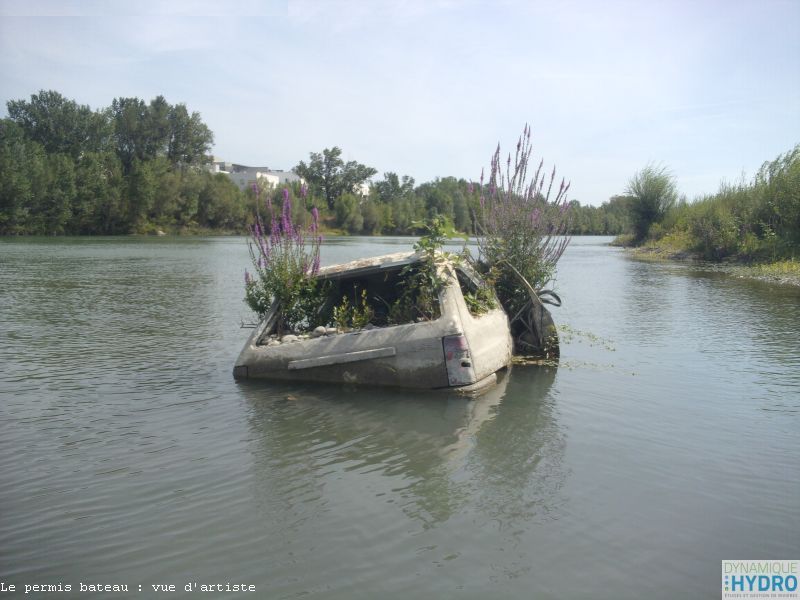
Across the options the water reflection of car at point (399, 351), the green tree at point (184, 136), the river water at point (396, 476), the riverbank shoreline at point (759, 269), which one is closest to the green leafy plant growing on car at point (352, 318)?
the water reflection of car at point (399, 351)

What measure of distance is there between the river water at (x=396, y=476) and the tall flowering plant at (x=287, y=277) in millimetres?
1236

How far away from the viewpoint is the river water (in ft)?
13.5

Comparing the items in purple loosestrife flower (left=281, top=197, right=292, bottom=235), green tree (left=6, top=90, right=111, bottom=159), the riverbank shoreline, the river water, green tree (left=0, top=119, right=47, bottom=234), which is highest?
green tree (left=6, top=90, right=111, bottom=159)

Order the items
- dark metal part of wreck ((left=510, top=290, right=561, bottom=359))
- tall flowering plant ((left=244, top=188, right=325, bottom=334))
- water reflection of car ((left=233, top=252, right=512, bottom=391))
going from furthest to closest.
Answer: dark metal part of wreck ((left=510, top=290, right=561, bottom=359)), tall flowering plant ((left=244, top=188, right=325, bottom=334)), water reflection of car ((left=233, top=252, right=512, bottom=391))

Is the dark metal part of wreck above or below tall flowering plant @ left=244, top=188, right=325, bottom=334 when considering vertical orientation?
below

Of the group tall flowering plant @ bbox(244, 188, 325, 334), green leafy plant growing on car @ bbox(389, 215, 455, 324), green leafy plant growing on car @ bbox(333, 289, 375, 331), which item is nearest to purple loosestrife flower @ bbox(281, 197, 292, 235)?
tall flowering plant @ bbox(244, 188, 325, 334)

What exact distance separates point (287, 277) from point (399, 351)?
2.21 metres

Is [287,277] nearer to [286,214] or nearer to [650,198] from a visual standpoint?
[286,214]

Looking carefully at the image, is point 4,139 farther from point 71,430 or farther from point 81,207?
point 71,430

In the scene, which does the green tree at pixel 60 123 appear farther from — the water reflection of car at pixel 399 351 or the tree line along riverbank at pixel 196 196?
the water reflection of car at pixel 399 351

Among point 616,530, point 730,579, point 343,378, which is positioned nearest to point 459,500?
point 616,530

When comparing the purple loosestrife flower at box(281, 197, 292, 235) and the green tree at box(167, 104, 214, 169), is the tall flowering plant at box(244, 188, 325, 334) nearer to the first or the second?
the purple loosestrife flower at box(281, 197, 292, 235)

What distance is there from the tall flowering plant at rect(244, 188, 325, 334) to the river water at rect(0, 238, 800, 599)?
124cm

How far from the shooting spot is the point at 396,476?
5574 mm
